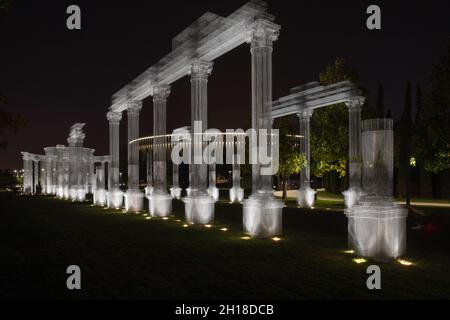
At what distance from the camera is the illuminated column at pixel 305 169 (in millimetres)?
31906

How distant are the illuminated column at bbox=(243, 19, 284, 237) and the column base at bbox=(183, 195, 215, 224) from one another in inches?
161

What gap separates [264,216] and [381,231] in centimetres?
493

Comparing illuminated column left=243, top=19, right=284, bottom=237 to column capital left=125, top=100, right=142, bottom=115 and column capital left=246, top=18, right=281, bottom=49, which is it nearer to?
column capital left=246, top=18, right=281, bottom=49

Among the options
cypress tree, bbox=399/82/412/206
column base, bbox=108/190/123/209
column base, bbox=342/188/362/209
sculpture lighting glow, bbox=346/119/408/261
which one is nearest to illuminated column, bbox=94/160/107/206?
column base, bbox=108/190/123/209

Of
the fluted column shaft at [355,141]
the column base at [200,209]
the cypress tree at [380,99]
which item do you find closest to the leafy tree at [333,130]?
the fluted column shaft at [355,141]

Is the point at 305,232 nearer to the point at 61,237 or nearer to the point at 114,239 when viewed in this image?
the point at 114,239

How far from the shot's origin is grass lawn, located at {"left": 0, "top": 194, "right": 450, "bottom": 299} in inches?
321

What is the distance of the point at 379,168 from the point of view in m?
11.8

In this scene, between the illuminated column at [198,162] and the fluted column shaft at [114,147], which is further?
the fluted column shaft at [114,147]

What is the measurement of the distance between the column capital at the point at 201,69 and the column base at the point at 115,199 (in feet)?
48.0

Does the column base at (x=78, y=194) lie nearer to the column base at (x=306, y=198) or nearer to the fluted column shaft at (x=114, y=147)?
the fluted column shaft at (x=114, y=147)

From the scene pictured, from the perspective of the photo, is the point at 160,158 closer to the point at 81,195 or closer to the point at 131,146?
the point at 131,146

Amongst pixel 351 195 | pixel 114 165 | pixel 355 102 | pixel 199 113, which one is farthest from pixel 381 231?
pixel 114 165
